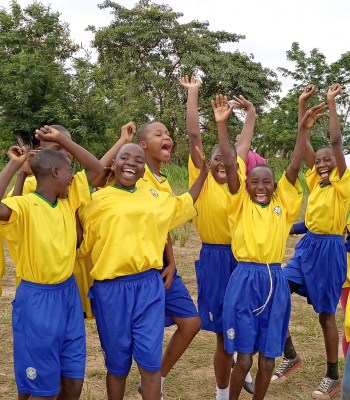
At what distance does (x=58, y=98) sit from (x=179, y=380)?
12.3 m

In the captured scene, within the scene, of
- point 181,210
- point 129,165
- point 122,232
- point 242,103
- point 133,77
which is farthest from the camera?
point 133,77

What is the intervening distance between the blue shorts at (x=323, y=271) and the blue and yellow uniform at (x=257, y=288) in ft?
2.59

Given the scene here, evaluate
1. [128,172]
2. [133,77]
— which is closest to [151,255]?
[128,172]

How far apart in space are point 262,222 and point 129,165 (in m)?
0.88

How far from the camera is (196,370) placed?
4324 millimetres

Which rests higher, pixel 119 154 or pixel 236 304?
pixel 119 154

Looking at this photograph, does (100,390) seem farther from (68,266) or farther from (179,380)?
(68,266)

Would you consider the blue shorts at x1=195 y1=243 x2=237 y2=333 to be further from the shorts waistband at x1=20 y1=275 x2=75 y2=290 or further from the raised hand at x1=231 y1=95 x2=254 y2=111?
the shorts waistband at x1=20 y1=275 x2=75 y2=290

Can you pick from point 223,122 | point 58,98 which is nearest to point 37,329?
point 223,122

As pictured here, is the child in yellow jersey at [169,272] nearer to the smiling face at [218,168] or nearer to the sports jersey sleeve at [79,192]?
the smiling face at [218,168]

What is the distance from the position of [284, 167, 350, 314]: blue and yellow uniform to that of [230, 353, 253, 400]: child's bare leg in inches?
40.9

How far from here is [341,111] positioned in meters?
20.5

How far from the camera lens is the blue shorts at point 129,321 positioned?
2.96 meters

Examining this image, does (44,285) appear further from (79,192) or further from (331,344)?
(331,344)
